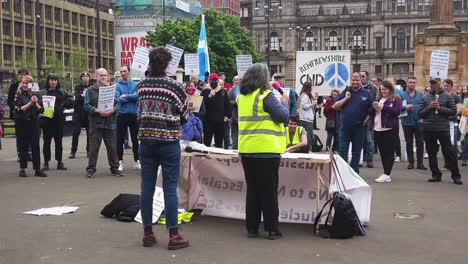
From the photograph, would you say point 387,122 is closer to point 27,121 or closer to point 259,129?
point 259,129

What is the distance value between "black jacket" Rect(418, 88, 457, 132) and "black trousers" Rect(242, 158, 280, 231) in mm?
5670

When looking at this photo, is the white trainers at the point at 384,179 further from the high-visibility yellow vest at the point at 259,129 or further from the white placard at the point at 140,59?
the white placard at the point at 140,59

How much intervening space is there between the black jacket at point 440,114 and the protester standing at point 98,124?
18.6ft

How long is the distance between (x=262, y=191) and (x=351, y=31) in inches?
4517

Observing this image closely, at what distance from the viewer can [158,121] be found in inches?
284

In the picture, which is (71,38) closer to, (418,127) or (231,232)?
(418,127)

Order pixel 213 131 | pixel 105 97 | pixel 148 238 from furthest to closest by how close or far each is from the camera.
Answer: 1. pixel 213 131
2. pixel 105 97
3. pixel 148 238

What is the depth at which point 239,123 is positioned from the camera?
793cm

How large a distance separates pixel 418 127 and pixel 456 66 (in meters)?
16.9

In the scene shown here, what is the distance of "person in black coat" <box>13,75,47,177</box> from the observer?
43.1 feet

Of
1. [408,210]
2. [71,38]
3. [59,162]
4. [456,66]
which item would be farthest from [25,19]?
[408,210]

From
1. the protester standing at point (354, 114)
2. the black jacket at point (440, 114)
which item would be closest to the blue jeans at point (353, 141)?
the protester standing at point (354, 114)

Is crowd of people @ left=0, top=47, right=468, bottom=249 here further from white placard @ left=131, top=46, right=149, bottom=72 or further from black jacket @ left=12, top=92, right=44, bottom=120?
white placard @ left=131, top=46, right=149, bottom=72

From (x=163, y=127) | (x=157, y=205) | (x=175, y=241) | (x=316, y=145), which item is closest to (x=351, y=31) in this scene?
(x=316, y=145)
